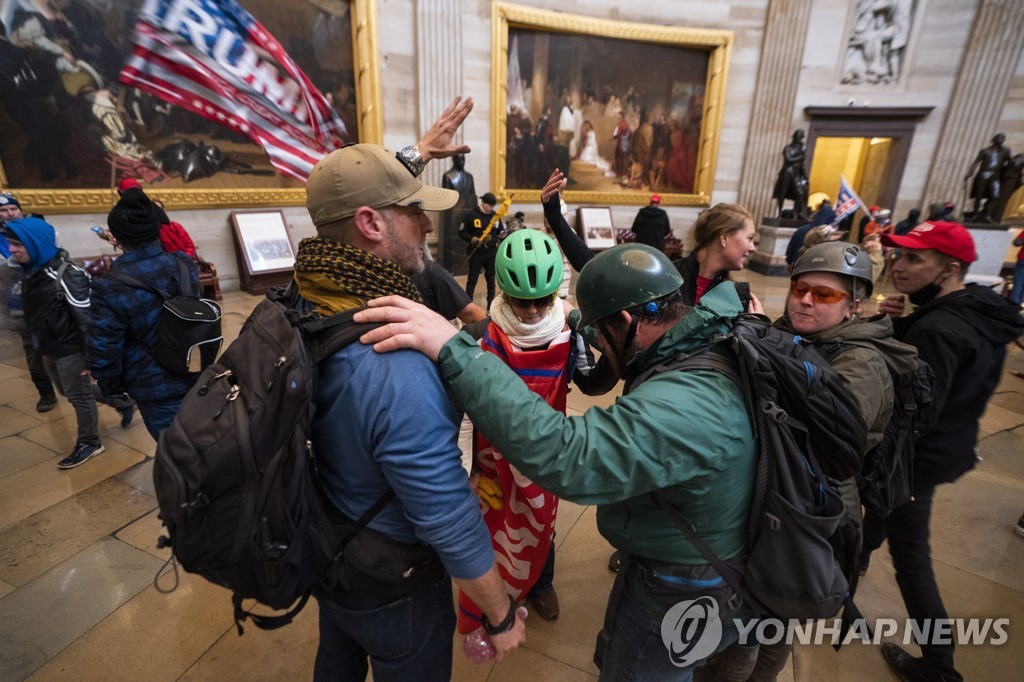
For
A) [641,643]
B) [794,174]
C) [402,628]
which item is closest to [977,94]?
[794,174]

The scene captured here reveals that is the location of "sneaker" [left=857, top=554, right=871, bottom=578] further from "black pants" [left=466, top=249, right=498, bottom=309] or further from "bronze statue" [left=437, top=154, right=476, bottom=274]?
"bronze statue" [left=437, top=154, right=476, bottom=274]

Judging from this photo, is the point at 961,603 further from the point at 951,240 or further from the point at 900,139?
the point at 900,139

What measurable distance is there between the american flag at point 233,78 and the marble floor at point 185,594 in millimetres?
5853

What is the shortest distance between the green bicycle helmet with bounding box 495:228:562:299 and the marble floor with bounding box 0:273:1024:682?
1545 mm

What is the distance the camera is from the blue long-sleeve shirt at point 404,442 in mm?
978

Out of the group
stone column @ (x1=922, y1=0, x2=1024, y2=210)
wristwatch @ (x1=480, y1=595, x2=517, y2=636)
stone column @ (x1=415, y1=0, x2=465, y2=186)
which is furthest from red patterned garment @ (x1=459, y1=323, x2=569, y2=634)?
stone column @ (x1=922, y1=0, x2=1024, y2=210)

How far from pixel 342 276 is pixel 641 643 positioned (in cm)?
127

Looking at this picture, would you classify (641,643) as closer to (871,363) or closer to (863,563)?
(871,363)

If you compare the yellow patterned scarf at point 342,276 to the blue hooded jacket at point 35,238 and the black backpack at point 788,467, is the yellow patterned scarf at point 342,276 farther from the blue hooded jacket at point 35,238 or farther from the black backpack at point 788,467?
the blue hooded jacket at point 35,238

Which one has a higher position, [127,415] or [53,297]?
[53,297]

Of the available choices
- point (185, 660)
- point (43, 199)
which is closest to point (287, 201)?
point (43, 199)

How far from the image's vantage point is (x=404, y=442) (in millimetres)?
969

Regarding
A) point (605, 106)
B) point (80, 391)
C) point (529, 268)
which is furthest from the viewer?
point (605, 106)

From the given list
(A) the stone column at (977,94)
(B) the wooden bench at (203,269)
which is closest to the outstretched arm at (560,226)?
(B) the wooden bench at (203,269)
